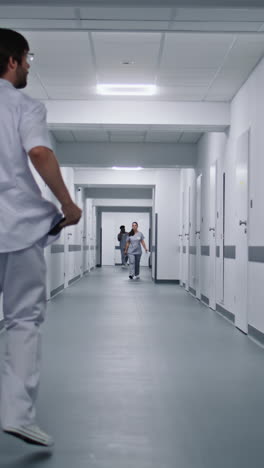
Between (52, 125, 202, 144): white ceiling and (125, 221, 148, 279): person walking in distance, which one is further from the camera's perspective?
(125, 221, 148, 279): person walking in distance

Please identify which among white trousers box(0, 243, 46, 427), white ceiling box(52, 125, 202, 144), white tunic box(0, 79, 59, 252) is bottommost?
white trousers box(0, 243, 46, 427)

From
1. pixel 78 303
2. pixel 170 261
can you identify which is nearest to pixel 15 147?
pixel 78 303

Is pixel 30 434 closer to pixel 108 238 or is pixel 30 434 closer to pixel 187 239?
pixel 187 239

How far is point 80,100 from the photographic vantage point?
7.07 meters

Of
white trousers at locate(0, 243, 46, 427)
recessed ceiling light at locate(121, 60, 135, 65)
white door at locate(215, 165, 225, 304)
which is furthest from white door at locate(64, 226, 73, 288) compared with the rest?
white trousers at locate(0, 243, 46, 427)

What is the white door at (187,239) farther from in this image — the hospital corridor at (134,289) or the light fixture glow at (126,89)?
the light fixture glow at (126,89)

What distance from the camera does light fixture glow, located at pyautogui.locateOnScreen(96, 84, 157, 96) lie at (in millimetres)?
6473

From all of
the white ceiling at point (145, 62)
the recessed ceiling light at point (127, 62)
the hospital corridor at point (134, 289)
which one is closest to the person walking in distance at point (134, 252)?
the hospital corridor at point (134, 289)

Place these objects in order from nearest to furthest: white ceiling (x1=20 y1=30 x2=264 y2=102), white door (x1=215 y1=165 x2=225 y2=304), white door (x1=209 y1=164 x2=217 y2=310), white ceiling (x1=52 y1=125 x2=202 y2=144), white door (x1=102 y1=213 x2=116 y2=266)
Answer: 1. white ceiling (x1=20 y1=30 x2=264 y2=102)
2. white door (x1=215 y1=165 x2=225 y2=304)
3. white door (x1=209 y1=164 x2=217 y2=310)
4. white ceiling (x1=52 y1=125 x2=202 y2=144)
5. white door (x1=102 y1=213 x2=116 y2=266)

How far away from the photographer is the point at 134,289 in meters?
11.2

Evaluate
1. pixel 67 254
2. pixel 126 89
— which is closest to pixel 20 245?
pixel 126 89

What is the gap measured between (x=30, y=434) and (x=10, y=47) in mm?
1411

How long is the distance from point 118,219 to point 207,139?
56.0ft

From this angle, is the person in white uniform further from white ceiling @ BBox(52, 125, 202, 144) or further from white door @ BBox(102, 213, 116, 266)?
white door @ BBox(102, 213, 116, 266)
